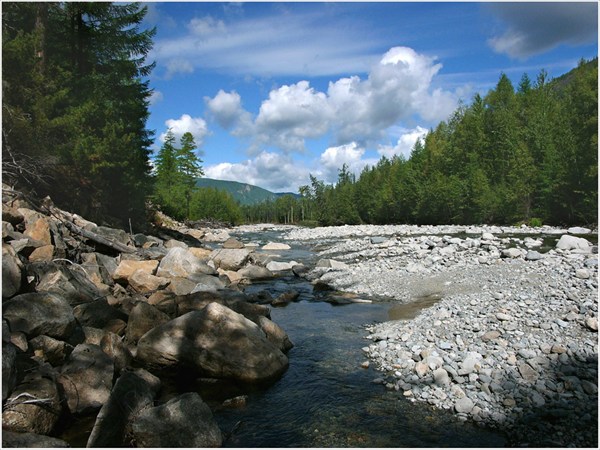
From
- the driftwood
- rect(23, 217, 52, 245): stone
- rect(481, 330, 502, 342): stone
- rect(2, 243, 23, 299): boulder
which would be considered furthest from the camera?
the driftwood

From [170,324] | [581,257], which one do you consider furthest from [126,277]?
[581,257]

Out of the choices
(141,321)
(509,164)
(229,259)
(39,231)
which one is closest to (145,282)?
(39,231)

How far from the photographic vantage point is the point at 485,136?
53219 millimetres

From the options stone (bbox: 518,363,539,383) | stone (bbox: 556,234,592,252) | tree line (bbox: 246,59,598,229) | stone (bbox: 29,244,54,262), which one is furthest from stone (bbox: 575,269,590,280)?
tree line (bbox: 246,59,598,229)

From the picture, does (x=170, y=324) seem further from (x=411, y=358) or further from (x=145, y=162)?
(x=145, y=162)

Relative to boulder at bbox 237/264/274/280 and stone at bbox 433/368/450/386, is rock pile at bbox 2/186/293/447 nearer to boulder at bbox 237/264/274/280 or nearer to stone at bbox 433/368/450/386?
stone at bbox 433/368/450/386

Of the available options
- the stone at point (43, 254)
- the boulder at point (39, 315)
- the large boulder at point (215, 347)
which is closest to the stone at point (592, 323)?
the large boulder at point (215, 347)

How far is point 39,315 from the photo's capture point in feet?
21.0

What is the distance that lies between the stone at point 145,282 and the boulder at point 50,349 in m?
5.54

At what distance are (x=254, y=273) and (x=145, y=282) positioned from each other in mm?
6030

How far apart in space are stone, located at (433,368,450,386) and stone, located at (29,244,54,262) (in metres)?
9.48

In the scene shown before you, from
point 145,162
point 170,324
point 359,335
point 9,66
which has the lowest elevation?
point 359,335

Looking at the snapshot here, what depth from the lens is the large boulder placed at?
22.9 ft

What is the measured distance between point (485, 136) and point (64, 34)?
168 feet
